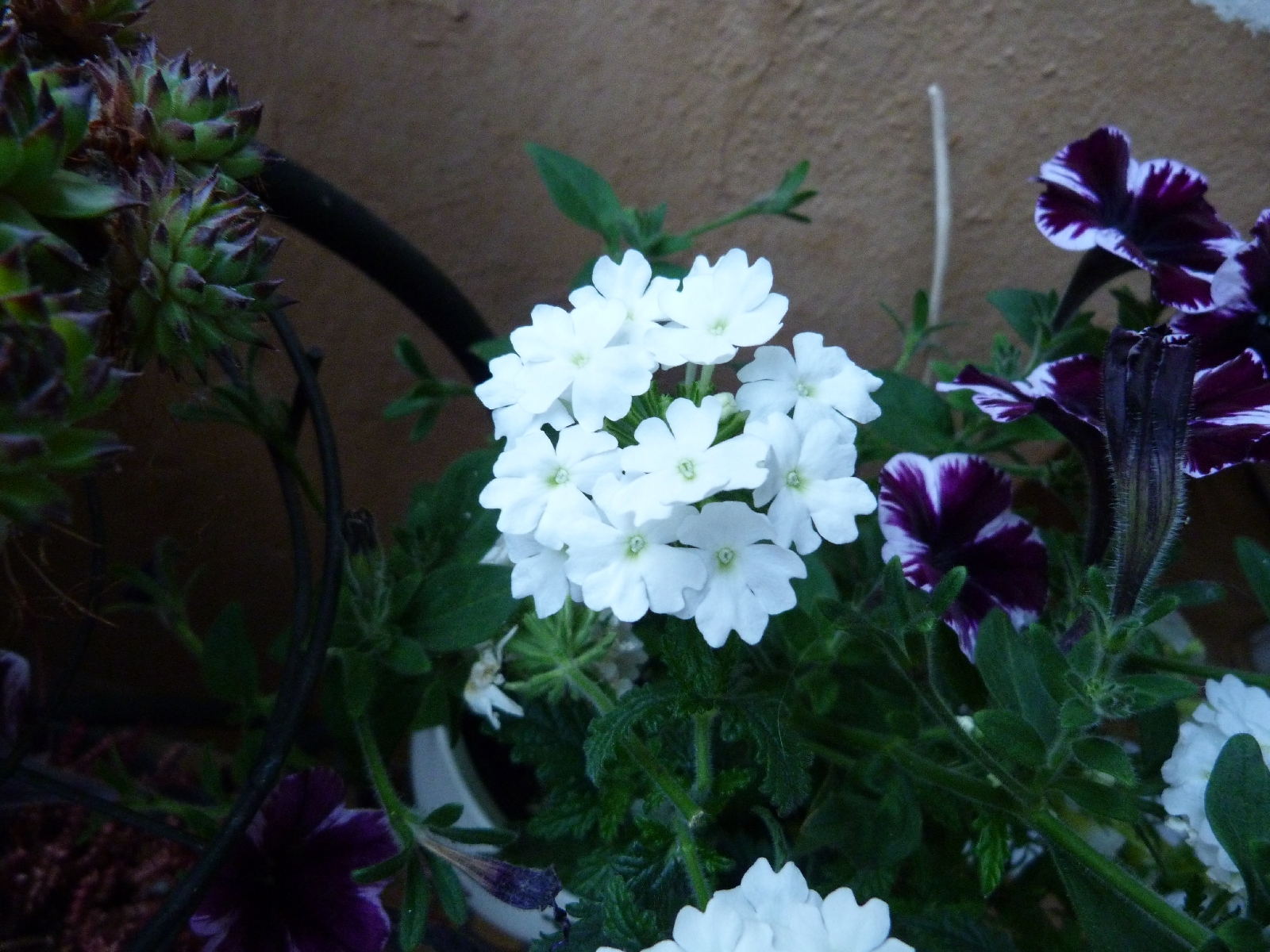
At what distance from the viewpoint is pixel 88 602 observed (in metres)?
0.38

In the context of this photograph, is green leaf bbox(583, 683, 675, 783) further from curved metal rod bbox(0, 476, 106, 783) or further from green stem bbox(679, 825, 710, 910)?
curved metal rod bbox(0, 476, 106, 783)

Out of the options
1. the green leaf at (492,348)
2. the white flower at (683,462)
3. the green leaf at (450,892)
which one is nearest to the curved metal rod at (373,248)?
the green leaf at (492,348)

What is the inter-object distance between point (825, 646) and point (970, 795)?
8 centimetres

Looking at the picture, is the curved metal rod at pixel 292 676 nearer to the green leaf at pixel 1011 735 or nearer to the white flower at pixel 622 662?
the white flower at pixel 622 662

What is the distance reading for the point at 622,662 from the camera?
47 centimetres

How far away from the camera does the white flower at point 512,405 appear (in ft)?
1.07

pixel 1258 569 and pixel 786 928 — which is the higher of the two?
pixel 1258 569

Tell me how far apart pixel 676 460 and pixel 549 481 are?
0.05 metres

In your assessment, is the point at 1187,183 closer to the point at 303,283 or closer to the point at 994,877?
the point at 994,877

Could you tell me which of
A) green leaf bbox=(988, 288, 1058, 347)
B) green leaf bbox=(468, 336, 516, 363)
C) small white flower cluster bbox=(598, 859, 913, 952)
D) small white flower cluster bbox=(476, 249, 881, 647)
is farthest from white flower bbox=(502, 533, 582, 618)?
green leaf bbox=(988, 288, 1058, 347)

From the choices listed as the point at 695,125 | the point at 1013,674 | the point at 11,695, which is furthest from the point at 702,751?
the point at 695,125

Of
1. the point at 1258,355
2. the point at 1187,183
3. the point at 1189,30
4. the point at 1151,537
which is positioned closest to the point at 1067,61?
the point at 1189,30

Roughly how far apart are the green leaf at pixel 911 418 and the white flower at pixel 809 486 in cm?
22

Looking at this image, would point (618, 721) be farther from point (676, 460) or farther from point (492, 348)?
point (492, 348)
